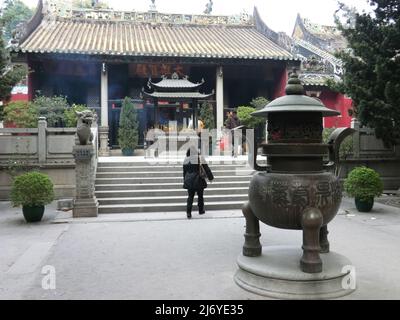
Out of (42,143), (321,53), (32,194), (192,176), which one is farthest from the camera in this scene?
(321,53)

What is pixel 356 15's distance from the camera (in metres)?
11.0

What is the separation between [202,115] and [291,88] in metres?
12.8

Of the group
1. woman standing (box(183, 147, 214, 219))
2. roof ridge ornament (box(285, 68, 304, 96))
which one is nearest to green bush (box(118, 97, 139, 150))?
woman standing (box(183, 147, 214, 219))

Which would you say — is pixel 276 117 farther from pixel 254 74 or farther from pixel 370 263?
pixel 254 74

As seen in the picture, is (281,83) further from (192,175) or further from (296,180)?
(296,180)

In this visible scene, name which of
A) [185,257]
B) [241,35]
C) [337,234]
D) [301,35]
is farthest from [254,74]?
[185,257]

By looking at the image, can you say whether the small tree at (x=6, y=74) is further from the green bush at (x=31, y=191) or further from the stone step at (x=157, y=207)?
the stone step at (x=157, y=207)

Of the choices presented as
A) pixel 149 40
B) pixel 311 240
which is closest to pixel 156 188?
pixel 311 240

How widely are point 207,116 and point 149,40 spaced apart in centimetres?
475

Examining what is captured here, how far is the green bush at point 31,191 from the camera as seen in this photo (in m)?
8.99

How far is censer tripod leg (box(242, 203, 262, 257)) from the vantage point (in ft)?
16.9

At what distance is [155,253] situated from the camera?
6.34 m

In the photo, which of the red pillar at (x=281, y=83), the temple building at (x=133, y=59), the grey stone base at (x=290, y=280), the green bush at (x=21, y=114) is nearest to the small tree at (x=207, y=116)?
the temple building at (x=133, y=59)

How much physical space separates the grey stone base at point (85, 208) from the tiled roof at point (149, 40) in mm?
9141
